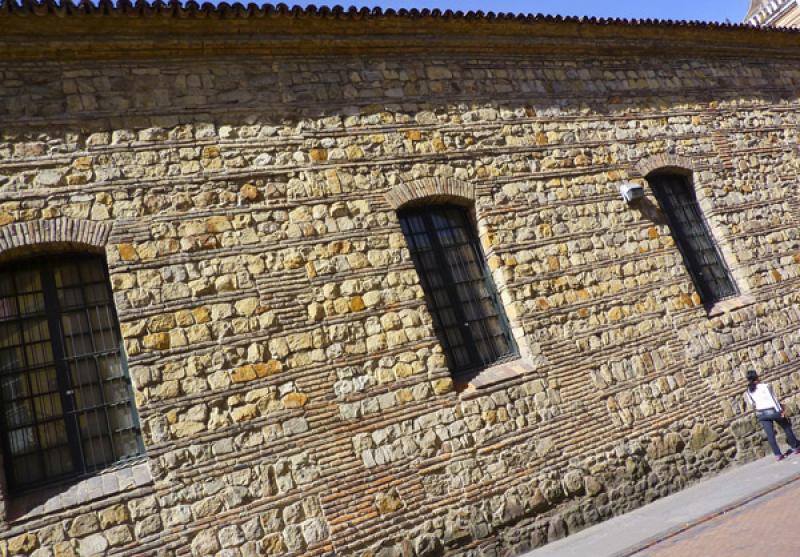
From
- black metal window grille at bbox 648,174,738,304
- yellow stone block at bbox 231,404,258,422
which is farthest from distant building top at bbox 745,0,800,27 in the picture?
yellow stone block at bbox 231,404,258,422

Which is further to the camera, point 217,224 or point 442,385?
point 442,385

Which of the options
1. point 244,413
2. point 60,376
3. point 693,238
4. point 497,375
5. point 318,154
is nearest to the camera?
point 60,376

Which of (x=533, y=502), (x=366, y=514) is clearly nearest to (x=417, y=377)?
(x=366, y=514)

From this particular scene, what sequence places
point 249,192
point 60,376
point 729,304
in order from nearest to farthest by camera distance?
point 60,376, point 249,192, point 729,304

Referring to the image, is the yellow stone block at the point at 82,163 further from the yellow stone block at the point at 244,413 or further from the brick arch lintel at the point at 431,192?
the brick arch lintel at the point at 431,192

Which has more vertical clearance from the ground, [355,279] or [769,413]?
[355,279]

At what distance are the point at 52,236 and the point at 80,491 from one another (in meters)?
2.40

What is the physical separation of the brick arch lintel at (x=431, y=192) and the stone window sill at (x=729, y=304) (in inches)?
159

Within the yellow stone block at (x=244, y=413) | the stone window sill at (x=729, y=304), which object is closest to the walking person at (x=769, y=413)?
the stone window sill at (x=729, y=304)

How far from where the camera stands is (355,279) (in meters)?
6.21

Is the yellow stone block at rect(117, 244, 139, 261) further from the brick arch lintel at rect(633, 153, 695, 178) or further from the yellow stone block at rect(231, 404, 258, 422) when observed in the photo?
the brick arch lintel at rect(633, 153, 695, 178)

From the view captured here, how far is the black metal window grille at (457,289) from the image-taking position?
263 inches

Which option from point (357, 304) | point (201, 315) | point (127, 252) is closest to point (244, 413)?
point (201, 315)

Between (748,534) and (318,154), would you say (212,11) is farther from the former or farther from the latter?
(748,534)
